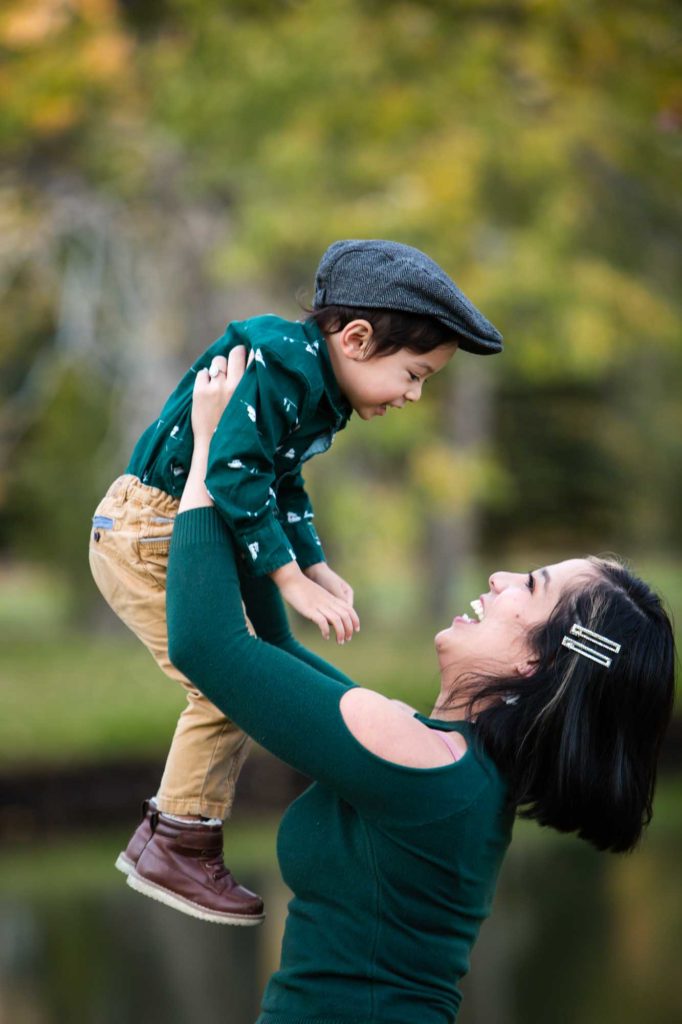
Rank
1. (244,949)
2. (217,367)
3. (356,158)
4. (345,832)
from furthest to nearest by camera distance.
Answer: (356,158) < (244,949) < (217,367) < (345,832)

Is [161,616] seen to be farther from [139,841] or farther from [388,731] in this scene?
[388,731]

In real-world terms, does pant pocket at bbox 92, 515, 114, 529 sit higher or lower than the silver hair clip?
higher

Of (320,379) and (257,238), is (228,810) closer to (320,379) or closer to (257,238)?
(320,379)

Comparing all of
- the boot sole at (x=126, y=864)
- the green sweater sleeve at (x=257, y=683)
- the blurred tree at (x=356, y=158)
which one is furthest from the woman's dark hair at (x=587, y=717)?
the blurred tree at (x=356, y=158)

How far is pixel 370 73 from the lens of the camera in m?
9.00

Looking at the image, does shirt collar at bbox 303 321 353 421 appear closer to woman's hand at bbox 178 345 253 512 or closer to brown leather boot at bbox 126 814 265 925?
woman's hand at bbox 178 345 253 512

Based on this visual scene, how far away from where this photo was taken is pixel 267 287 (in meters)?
10.9

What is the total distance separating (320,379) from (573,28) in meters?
6.93

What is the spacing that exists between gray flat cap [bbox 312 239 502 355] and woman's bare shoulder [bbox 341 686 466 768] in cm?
51

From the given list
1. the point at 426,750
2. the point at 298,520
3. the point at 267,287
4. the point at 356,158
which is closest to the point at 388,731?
the point at 426,750

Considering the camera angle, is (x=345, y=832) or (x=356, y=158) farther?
(x=356, y=158)

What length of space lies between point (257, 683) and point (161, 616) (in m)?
0.39

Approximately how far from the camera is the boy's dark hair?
194 cm

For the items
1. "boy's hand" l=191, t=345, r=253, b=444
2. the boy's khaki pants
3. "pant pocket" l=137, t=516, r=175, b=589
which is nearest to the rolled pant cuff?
the boy's khaki pants
